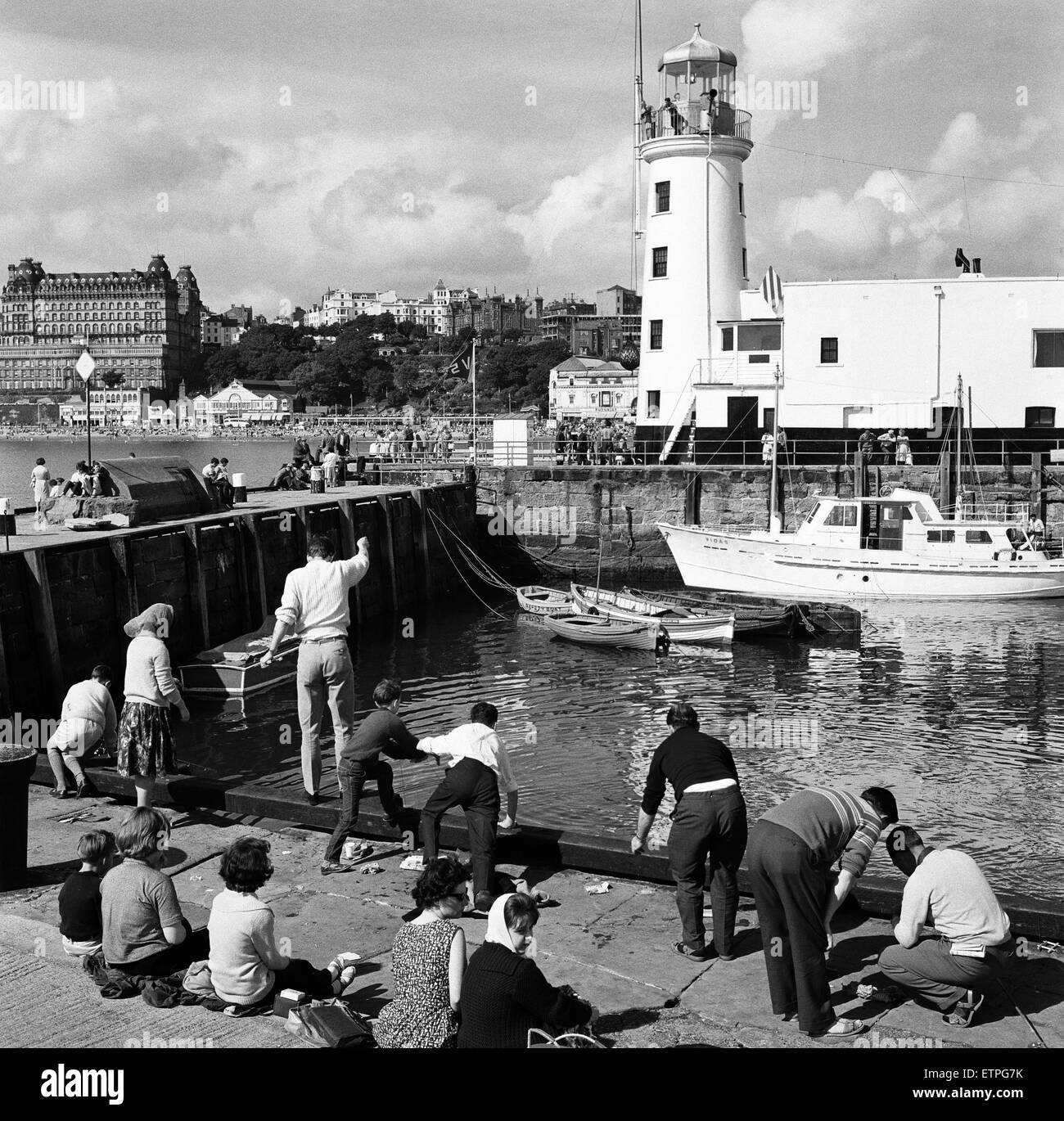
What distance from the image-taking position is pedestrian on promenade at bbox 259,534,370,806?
1076 cm

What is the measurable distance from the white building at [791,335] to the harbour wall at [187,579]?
12629 mm

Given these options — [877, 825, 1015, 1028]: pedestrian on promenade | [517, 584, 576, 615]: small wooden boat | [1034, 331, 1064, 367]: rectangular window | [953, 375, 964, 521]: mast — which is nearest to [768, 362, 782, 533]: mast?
[953, 375, 964, 521]: mast

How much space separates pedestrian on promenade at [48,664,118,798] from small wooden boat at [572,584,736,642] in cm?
1828

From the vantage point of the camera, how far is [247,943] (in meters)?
7.34

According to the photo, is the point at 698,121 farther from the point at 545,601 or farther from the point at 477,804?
the point at 477,804

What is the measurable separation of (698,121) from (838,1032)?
44.5 metres

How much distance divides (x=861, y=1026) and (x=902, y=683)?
19309mm

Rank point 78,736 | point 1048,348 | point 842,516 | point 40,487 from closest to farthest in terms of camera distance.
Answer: point 78,736 → point 40,487 → point 842,516 → point 1048,348

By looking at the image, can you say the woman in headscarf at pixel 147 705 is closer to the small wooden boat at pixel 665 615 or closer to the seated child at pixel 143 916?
the seated child at pixel 143 916

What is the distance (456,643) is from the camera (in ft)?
103

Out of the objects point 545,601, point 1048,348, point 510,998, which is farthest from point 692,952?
point 1048,348

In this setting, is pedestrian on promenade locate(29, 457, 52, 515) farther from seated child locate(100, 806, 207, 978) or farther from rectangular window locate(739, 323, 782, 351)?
rectangular window locate(739, 323, 782, 351)
